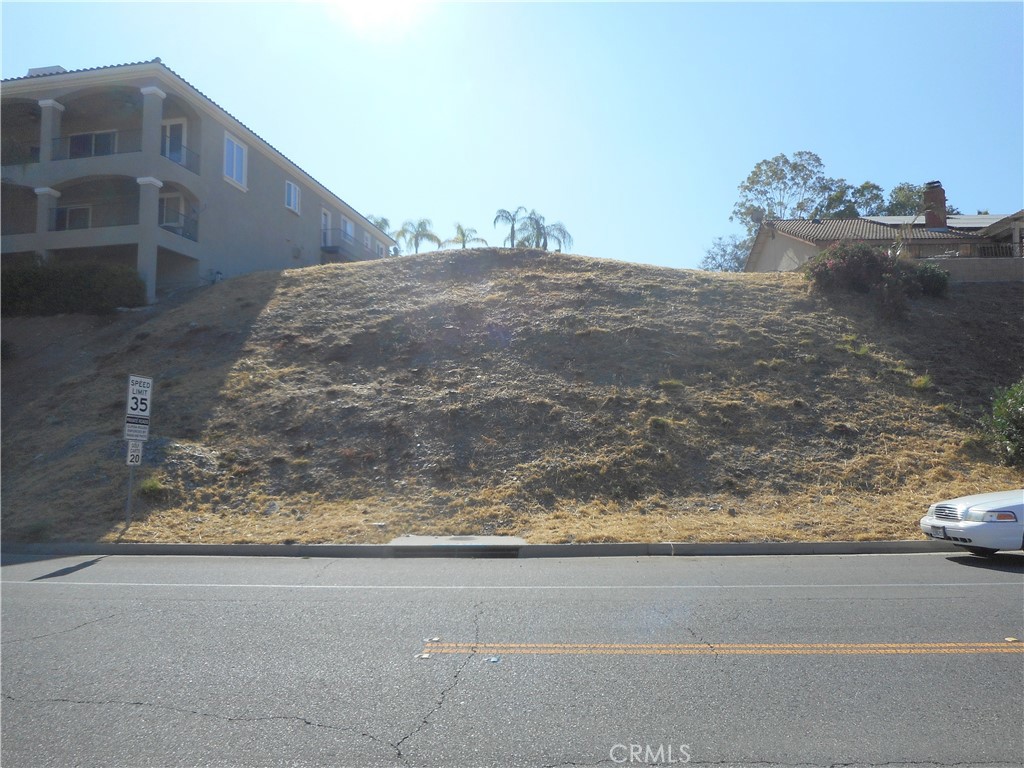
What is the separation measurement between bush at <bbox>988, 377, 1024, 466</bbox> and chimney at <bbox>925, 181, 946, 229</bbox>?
80.8 feet

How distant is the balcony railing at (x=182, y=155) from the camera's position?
29.0 meters

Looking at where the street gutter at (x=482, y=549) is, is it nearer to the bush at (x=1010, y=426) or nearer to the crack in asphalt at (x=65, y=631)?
the crack in asphalt at (x=65, y=631)

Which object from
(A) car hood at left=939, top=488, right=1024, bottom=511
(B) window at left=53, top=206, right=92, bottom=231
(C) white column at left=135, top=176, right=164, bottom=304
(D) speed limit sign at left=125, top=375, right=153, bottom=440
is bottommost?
(A) car hood at left=939, top=488, right=1024, bottom=511

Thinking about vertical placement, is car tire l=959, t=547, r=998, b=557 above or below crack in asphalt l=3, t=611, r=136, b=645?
above

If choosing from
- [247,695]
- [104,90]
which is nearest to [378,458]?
[247,695]

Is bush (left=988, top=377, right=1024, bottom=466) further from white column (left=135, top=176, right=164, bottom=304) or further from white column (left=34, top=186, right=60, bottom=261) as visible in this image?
white column (left=34, top=186, right=60, bottom=261)

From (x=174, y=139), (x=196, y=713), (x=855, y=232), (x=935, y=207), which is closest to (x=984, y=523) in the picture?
(x=196, y=713)

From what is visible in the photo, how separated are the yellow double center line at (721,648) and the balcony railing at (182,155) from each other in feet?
88.2

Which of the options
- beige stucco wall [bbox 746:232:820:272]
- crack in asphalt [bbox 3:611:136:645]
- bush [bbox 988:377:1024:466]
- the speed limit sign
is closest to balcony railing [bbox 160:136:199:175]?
the speed limit sign

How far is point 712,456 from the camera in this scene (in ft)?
56.4

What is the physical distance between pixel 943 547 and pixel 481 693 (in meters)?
9.83

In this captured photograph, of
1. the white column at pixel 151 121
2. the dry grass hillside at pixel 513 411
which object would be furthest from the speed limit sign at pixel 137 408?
the white column at pixel 151 121

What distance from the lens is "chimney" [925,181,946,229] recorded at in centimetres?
3906

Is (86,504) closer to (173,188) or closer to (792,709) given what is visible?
(792,709)
